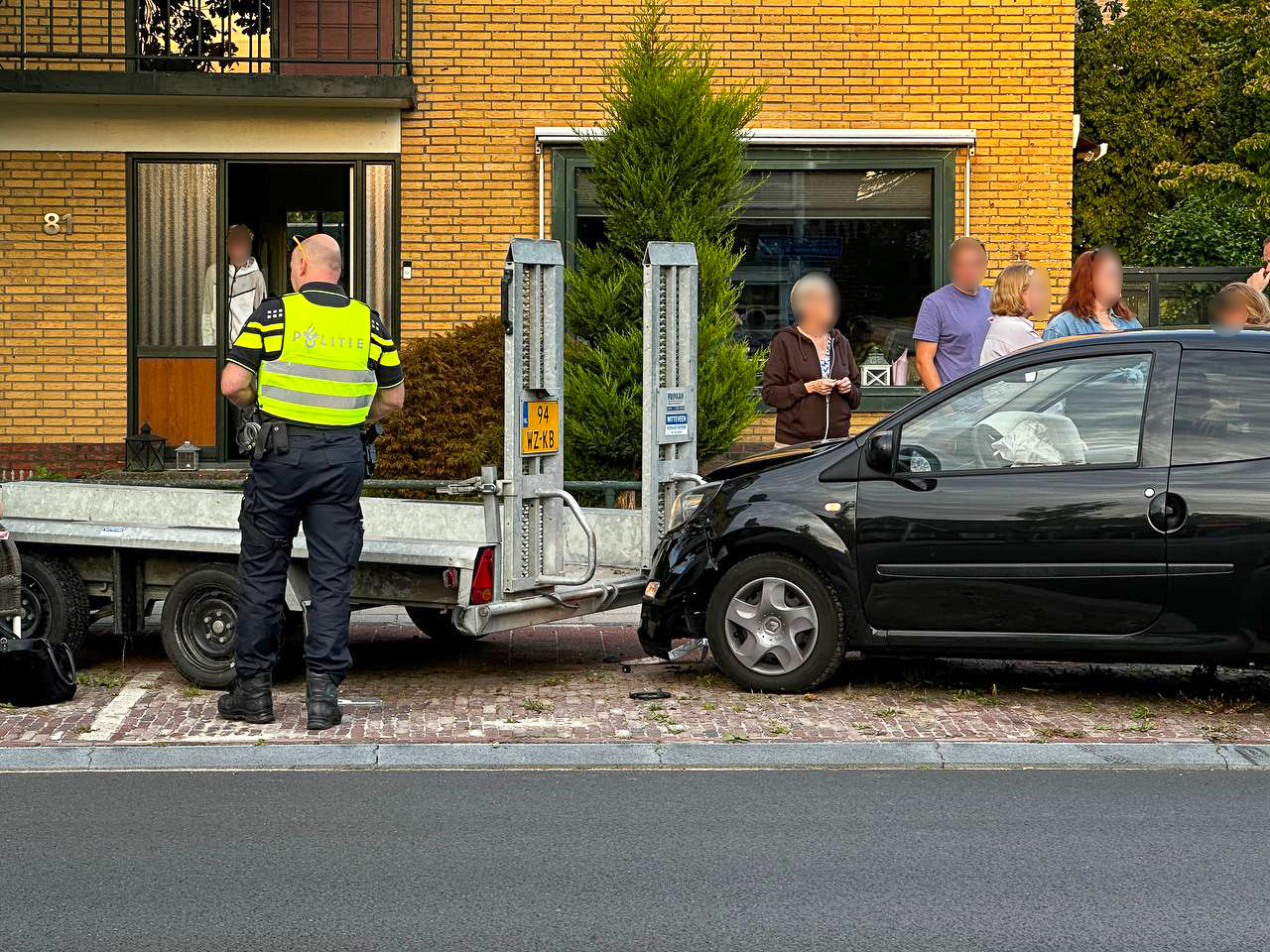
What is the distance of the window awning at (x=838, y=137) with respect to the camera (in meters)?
14.8

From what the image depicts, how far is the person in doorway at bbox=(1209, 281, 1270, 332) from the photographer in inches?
336

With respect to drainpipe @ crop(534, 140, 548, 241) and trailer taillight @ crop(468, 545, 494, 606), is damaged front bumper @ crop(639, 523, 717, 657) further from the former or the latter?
drainpipe @ crop(534, 140, 548, 241)

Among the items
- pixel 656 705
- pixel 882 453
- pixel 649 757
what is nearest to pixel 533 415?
pixel 656 705

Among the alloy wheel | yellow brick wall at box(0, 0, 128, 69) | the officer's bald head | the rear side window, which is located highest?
yellow brick wall at box(0, 0, 128, 69)

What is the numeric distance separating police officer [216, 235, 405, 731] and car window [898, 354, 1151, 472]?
7.80 feet

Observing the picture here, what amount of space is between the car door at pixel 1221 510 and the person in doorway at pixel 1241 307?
1240 mm

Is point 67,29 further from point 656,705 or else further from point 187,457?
point 656,705

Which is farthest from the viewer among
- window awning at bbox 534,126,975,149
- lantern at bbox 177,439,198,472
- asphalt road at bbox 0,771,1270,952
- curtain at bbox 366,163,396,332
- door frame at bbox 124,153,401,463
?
curtain at bbox 366,163,396,332

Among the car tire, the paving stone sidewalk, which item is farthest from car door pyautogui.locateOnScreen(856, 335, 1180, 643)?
the paving stone sidewalk

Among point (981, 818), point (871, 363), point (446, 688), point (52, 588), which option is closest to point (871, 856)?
point (981, 818)

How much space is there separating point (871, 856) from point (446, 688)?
10.6 feet

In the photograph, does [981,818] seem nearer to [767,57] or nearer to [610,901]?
[610,901]

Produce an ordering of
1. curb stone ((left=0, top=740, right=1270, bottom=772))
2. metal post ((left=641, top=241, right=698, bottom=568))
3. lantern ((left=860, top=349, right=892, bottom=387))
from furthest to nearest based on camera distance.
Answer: lantern ((left=860, top=349, right=892, bottom=387)) → metal post ((left=641, top=241, right=698, bottom=568)) → curb stone ((left=0, top=740, right=1270, bottom=772))

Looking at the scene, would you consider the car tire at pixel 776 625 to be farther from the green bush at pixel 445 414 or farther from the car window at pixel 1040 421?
the green bush at pixel 445 414
